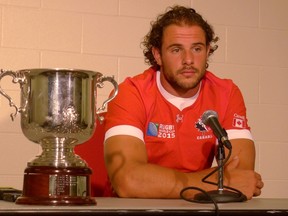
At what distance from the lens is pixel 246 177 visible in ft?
6.88

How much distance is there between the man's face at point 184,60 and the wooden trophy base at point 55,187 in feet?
3.31

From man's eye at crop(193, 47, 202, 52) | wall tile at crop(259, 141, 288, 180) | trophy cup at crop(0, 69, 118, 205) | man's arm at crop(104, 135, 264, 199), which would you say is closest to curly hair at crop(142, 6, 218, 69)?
man's eye at crop(193, 47, 202, 52)

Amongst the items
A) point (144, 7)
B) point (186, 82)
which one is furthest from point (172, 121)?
point (144, 7)

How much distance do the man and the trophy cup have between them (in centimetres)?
55

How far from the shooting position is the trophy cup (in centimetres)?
159

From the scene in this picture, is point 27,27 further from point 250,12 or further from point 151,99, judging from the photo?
point 250,12

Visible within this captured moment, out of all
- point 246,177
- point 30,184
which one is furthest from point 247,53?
point 30,184

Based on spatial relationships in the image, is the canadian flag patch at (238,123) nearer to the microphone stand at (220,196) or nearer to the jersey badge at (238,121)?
the jersey badge at (238,121)

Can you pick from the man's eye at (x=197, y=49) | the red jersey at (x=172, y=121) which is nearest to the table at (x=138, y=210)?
the red jersey at (x=172, y=121)

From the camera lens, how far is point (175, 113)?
8.27 ft

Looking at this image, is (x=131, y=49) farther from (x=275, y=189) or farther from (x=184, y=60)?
(x=275, y=189)

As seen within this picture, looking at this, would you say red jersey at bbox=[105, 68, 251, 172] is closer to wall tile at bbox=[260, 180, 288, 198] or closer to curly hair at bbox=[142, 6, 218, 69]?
curly hair at bbox=[142, 6, 218, 69]

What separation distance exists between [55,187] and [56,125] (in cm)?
16

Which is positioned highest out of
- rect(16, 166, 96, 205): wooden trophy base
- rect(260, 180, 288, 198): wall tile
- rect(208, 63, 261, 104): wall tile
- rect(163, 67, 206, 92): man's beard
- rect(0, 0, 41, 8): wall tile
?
rect(0, 0, 41, 8): wall tile
